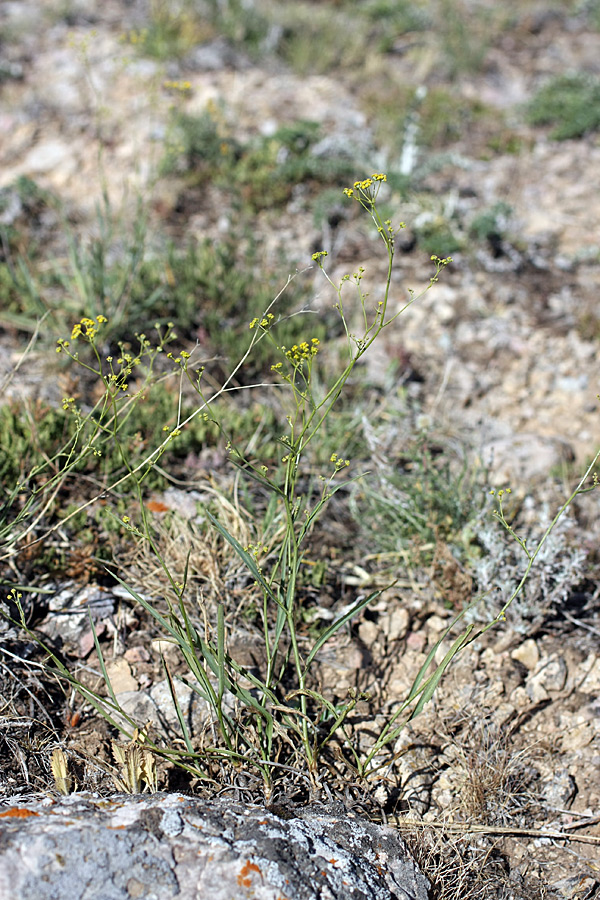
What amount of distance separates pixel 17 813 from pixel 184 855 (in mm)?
466

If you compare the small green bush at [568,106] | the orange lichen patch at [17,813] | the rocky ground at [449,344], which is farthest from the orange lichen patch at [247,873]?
the small green bush at [568,106]

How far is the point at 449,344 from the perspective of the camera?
15.2ft

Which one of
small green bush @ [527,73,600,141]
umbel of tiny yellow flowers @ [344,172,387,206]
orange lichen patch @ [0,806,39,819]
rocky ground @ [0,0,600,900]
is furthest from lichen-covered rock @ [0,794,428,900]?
small green bush @ [527,73,600,141]

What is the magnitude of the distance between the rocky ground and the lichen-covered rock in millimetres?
356

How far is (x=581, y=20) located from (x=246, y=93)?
5.01 m

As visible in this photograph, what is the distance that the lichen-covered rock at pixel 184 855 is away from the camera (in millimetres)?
1668

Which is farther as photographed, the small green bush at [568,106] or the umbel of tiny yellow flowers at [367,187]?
the small green bush at [568,106]

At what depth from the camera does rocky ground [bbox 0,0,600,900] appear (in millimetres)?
2496

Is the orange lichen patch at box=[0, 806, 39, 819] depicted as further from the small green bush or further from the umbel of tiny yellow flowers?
the small green bush

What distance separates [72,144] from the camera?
19.7ft

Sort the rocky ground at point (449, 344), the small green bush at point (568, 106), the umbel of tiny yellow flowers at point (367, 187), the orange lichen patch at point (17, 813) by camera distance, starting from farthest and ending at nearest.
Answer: the small green bush at point (568, 106) → the rocky ground at point (449, 344) → the umbel of tiny yellow flowers at point (367, 187) → the orange lichen patch at point (17, 813)

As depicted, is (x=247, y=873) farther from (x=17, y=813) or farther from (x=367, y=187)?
(x=367, y=187)

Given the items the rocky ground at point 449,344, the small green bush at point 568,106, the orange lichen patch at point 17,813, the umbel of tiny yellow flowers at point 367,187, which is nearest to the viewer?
the orange lichen patch at point 17,813

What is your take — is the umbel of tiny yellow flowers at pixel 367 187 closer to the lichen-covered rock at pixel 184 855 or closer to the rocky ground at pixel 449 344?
the rocky ground at pixel 449 344
